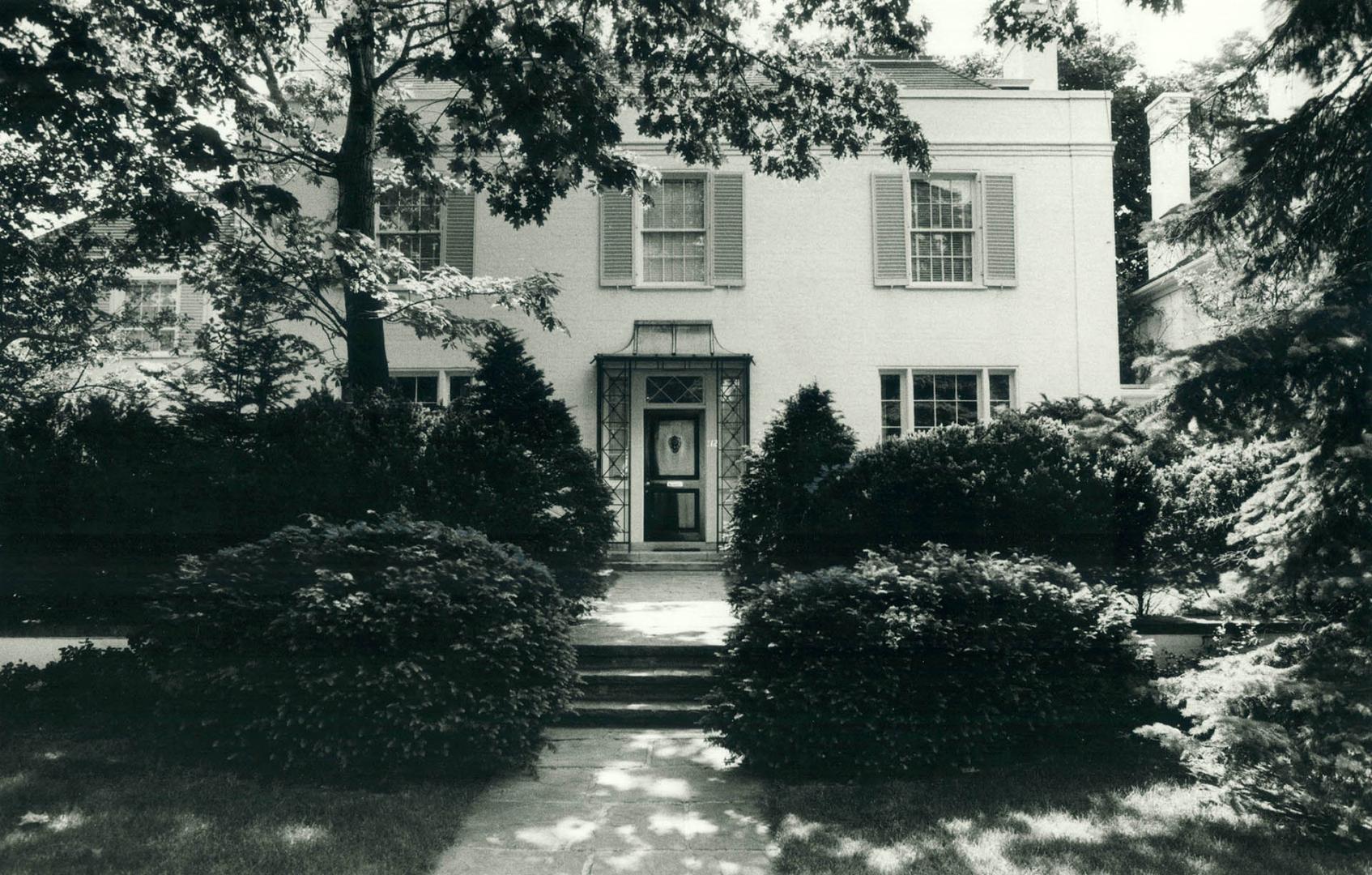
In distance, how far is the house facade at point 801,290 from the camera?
1480cm

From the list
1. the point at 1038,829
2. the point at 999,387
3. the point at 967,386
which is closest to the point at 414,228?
the point at 967,386

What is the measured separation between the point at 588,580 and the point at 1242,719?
5.91m

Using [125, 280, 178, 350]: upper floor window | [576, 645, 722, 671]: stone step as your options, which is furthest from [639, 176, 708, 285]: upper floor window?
[576, 645, 722, 671]: stone step

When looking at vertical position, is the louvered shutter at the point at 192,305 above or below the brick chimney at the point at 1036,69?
below

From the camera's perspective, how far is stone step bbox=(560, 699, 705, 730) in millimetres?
6785

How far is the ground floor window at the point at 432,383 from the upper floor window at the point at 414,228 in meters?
1.64

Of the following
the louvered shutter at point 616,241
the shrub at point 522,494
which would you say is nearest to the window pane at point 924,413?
the louvered shutter at point 616,241

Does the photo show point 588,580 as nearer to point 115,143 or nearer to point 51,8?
point 115,143

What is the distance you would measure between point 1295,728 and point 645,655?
4380 millimetres

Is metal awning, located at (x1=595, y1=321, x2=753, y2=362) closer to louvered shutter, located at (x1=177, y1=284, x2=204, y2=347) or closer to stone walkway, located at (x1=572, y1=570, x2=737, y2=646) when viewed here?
stone walkway, located at (x1=572, y1=570, x2=737, y2=646)

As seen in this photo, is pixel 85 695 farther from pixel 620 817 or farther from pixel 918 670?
pixel 918 670

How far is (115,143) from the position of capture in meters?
6.99

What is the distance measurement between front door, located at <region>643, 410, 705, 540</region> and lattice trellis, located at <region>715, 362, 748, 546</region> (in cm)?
41

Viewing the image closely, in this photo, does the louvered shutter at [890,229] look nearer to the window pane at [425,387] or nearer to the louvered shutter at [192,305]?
Result: the window pane at [425,387]
